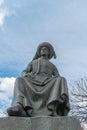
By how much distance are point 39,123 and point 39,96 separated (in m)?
0.81

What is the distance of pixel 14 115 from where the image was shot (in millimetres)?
7055

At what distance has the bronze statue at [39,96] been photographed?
23.9 feet

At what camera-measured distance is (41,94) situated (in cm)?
749

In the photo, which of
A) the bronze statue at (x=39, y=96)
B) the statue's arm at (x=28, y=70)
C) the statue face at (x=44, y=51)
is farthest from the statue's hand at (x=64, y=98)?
the statue face at (x=44, y=51)

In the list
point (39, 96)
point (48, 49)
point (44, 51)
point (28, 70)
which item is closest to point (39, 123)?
point (39, 96)

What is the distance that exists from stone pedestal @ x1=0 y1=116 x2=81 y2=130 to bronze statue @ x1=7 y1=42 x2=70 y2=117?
0.74 ft

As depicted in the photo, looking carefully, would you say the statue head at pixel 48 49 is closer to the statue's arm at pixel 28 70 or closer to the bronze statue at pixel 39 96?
the statue's arm at pixel 28 70

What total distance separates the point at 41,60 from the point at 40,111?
147 centimetres

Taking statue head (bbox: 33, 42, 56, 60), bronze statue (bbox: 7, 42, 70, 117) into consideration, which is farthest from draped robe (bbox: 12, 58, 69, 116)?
statue head (bbox: 33, 42, 56, 60)

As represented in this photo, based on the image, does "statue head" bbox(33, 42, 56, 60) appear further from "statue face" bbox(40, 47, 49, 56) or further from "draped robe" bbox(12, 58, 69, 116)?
"draped robe" bbox(12, 58, 69, 116)

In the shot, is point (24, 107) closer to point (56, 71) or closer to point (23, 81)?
point (23, 81)

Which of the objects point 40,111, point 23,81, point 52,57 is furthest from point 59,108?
point 52,57

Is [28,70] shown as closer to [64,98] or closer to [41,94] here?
[41,94]

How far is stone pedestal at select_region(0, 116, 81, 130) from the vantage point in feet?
22.2
